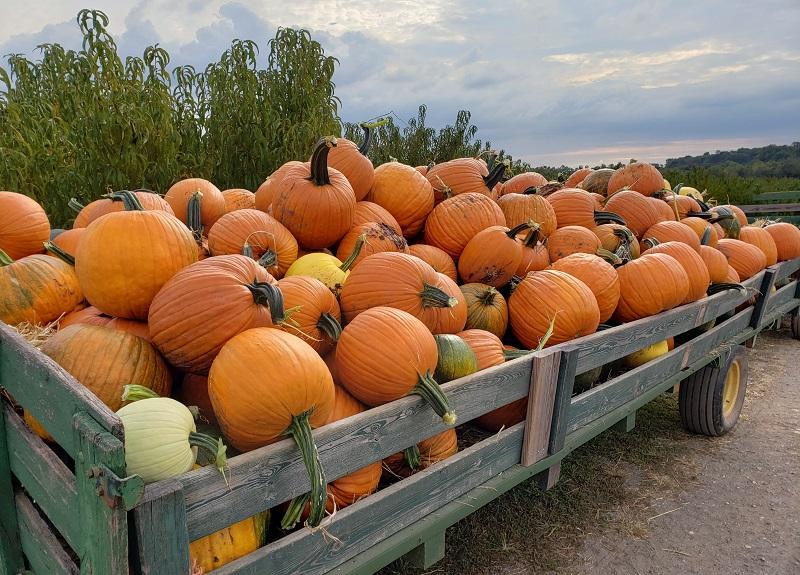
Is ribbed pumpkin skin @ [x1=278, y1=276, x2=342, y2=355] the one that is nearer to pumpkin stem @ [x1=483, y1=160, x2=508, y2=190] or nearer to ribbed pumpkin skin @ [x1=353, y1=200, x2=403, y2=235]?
ribbed pumpkin skin @ [x1=353, y1=200, x2=403, y2=235]

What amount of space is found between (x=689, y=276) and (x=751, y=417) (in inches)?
88.1

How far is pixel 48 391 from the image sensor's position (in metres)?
1.25

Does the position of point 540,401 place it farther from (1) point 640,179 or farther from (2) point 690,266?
(1) point 640,179

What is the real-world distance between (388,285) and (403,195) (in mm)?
1190

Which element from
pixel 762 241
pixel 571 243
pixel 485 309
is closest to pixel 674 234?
pixel 571 243

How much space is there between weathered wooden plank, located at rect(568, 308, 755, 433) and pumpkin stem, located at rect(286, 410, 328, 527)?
1.43 m

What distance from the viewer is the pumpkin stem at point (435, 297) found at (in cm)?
202

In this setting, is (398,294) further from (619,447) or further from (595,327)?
(619,447)

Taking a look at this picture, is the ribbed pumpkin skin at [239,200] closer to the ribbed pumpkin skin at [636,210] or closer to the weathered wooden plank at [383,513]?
the weathered wooden plank at [383,513]

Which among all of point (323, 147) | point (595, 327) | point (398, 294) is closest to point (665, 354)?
point (595, 327)

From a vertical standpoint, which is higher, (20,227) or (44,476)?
(20,227)

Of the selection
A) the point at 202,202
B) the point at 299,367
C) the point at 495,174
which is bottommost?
the point at 299,367

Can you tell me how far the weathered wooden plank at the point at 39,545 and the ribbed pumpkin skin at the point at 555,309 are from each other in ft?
6.61

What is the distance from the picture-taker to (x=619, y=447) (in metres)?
4.09
